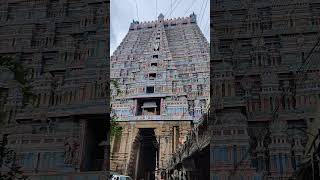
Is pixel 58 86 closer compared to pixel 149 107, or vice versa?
pixel 58 86

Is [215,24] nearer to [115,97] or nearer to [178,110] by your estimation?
[178,110]

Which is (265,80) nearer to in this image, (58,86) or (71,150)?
(71,150)

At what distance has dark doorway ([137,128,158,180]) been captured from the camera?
81.7 ft

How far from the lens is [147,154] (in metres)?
27.0

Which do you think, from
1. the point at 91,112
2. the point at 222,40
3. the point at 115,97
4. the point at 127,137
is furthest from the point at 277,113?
the point at 115,97

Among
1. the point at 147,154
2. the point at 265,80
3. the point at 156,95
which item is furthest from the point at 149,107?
the point at 265,80

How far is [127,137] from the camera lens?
2403 cm

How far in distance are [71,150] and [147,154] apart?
1907 centimetres

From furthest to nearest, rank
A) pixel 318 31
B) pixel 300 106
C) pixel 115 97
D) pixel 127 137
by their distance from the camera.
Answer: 1. pixel 115 97
2. pixel 127 137
3. pixel 318 31
4. pixel 300 106

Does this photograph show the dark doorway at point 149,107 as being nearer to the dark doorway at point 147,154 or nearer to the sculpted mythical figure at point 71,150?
the dark doorway at point 147,154

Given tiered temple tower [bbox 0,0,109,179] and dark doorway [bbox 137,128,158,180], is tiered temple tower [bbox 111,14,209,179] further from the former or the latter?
tiered temple tower [bbox 0,0,109,179]

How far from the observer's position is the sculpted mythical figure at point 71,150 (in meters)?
8.20

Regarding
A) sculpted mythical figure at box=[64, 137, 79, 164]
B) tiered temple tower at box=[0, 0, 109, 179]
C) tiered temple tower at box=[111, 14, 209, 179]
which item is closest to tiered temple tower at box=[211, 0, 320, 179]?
→ tiered temple tower at box=[0, 0, 109, 179]

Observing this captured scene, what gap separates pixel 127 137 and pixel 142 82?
15.3ft
